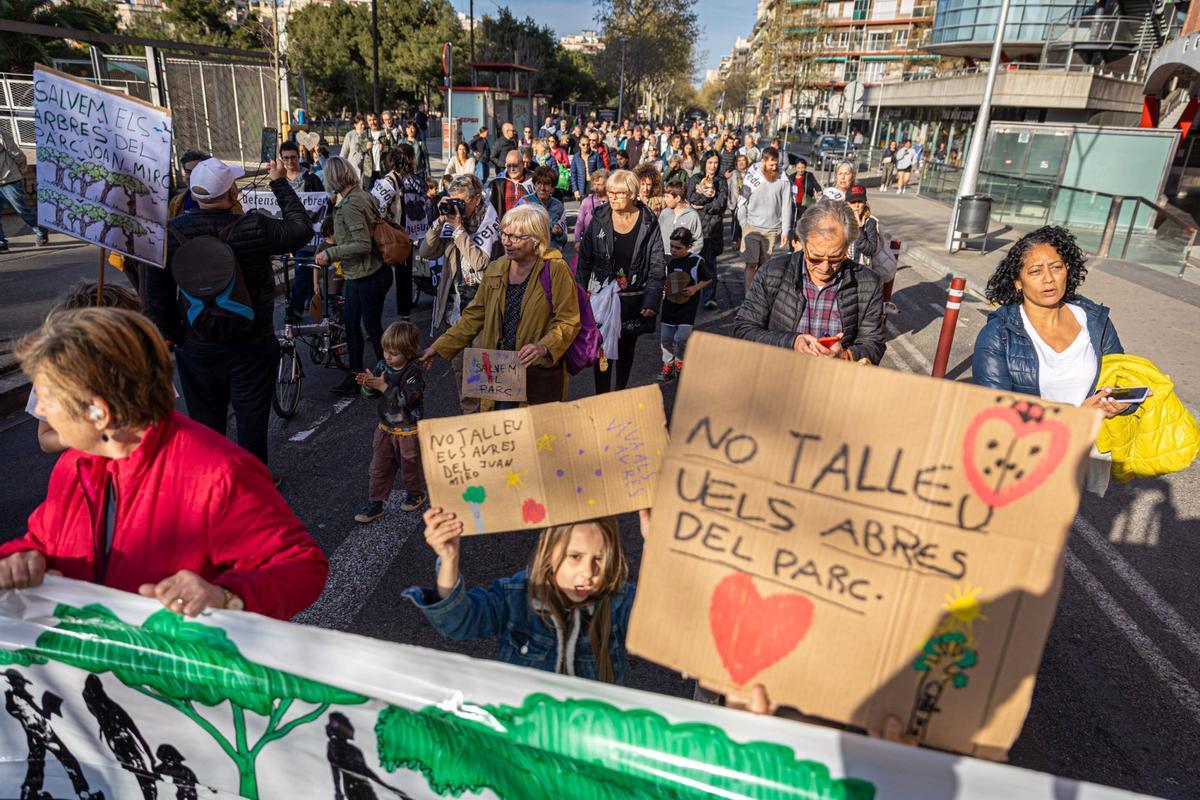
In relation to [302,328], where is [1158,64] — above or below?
above

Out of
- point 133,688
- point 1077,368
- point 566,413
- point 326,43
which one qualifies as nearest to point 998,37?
point 1077,368

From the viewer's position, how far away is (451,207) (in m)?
5.59

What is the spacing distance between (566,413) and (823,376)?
2.74 ft

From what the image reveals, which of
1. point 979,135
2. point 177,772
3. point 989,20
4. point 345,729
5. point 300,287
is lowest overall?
point 300,287

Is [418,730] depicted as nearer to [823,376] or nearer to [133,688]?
[133,688]

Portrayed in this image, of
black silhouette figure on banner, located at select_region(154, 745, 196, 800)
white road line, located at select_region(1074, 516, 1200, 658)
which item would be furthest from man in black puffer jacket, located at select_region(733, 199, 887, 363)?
black silhouette figure on banner, located at select_region(154, 745, 196, 800)

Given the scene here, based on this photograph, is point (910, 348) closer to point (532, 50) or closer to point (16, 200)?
point (16, 200)

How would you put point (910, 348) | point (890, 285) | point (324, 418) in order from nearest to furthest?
point (324, 418)
point (910, 348)
point (890, 285)

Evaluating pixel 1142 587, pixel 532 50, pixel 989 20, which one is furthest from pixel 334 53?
pixel 1142 587

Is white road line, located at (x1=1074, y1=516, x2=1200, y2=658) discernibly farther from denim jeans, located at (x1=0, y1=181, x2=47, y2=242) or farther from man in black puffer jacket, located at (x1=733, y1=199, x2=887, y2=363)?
denim jeans, located at (x1=0, y1=181, x2=47, y2=242)

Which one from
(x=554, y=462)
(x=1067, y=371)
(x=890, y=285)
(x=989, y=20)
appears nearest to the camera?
(x=554, y=462)

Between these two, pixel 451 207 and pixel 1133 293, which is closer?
pixel 451 207

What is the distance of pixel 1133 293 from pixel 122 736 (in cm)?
1366

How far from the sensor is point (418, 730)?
5.41ft
